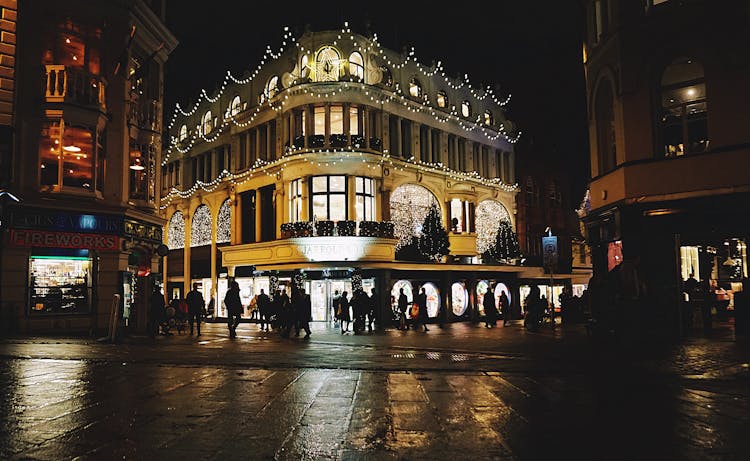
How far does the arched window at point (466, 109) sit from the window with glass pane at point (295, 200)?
12.9 metres

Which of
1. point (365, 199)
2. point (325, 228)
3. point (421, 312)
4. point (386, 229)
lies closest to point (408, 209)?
point (365, 199)

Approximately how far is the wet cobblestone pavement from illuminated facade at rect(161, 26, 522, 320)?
653 inches

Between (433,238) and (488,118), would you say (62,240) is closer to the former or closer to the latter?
(433,238)

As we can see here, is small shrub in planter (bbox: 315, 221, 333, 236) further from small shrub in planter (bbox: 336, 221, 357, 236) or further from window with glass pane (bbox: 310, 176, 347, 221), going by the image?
window with glass pane (bbox: 310, 176, 347, 221)

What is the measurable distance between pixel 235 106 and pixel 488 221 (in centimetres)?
1758

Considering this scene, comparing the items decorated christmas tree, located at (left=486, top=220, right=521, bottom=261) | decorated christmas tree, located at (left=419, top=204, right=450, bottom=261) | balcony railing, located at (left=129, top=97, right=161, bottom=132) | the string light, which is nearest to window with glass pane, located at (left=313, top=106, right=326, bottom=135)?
the string light

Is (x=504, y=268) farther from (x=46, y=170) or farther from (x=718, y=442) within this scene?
(x=718, y=442)

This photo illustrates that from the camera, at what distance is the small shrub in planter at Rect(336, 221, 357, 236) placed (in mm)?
30828

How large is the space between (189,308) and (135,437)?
A: 62.5 feet

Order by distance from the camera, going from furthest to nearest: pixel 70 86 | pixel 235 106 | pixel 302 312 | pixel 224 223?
1. pixel 224 223
2. pixel 235 106
3. pixel 302 312
4. pixel 70 86

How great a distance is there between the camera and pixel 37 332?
2156 centimetres

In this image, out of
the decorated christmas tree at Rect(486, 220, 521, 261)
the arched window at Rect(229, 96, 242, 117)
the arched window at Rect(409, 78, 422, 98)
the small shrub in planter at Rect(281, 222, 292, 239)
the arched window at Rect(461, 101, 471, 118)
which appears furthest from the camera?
the arched window at Rect(461, 101, 471, 118)

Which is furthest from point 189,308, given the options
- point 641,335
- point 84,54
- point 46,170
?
point 641,335

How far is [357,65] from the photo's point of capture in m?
33.0
